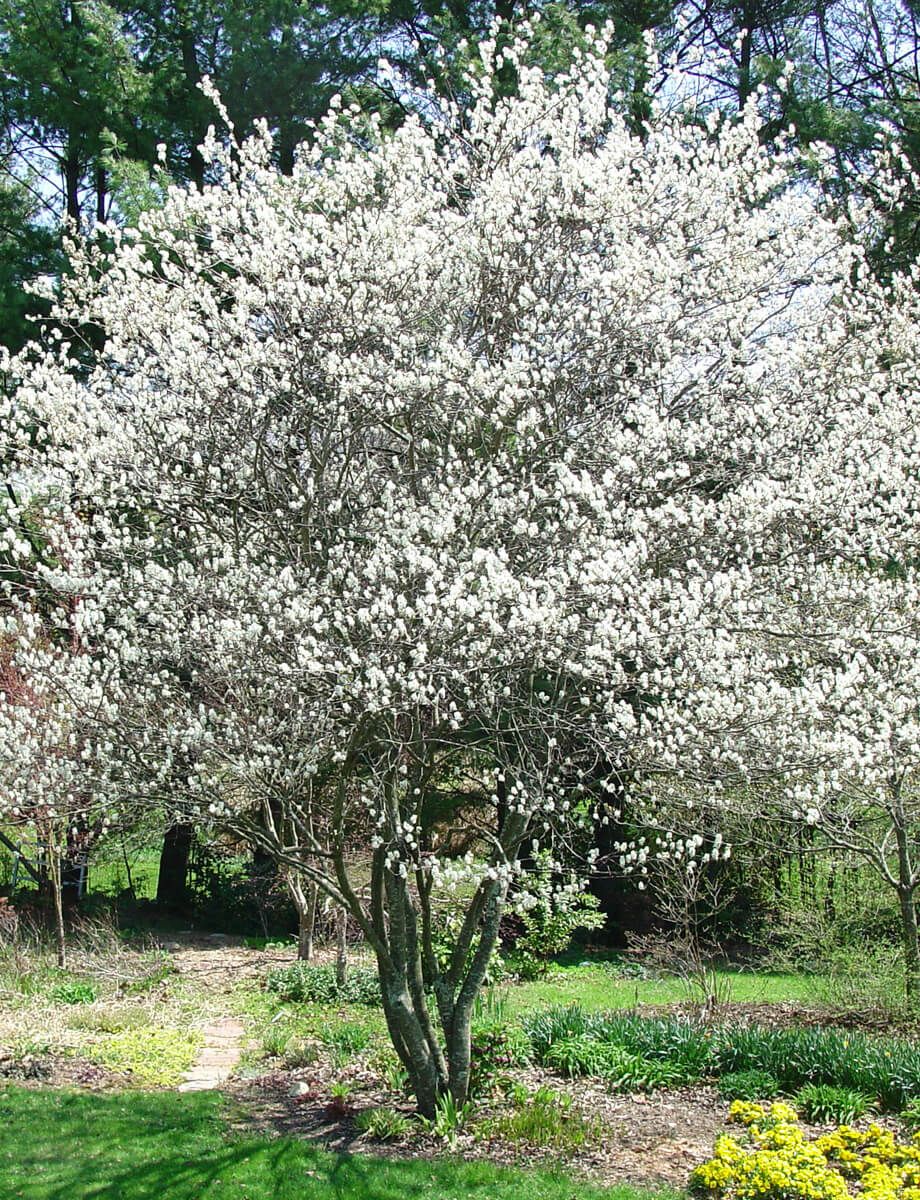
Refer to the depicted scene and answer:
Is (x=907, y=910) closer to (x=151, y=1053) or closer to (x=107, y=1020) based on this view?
(x=151, y=1053)

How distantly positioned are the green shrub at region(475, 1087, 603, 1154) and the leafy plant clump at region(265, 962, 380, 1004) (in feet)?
12.0

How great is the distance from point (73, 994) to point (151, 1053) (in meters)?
1.78

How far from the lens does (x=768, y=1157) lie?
4.97 meters

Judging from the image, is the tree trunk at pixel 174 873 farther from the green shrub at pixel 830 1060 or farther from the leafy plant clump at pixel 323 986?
the green shrub at pixel 830 1060

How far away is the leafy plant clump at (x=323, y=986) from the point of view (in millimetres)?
9766

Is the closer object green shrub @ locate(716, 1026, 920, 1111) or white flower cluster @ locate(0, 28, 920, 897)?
white flower cluster @ locate(0, 28, 920, 897)

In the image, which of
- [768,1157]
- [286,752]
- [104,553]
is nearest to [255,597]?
[286,752]

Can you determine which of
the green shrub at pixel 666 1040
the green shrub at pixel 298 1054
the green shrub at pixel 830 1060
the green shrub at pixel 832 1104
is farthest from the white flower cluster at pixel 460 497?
the green shrub at pixel 298 1054

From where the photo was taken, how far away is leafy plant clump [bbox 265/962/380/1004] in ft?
32.0

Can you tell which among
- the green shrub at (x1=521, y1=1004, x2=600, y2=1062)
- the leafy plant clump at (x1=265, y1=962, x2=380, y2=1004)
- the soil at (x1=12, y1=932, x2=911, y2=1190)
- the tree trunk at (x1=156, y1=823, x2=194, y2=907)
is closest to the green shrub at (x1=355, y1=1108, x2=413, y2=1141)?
the soil at (x1=12, y1=932, x2=911, y2=1190)

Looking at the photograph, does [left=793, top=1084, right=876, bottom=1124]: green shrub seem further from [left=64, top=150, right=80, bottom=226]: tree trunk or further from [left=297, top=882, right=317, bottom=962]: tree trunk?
[left=64, top=150, right=80, bottom=226]: tree trunk

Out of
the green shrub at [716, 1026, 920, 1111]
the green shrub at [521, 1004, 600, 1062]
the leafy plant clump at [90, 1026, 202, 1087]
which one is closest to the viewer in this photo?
the green shrub at [716, 1026, 920, 1111]

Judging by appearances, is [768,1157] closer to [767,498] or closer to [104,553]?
[767,498]

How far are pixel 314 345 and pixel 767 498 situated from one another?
2588mm
